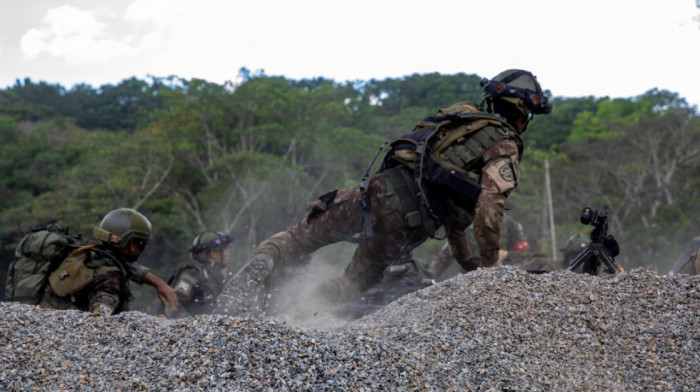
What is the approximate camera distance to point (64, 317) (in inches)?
167

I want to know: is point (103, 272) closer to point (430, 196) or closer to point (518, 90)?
point (430, 196)

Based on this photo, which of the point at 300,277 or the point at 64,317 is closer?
the point at 64,317

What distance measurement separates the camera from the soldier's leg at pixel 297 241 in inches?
236

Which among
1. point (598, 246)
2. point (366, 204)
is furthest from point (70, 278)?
point (598, 246)

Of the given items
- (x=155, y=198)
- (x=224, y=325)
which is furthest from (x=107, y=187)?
(x=224, y=325)

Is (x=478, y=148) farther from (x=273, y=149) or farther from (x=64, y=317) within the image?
(x=273, y=149)

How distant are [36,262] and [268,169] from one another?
2976 cm

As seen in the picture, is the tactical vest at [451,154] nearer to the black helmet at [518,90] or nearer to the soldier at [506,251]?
the black helmet at [518,90]

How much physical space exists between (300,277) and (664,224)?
3054 cm

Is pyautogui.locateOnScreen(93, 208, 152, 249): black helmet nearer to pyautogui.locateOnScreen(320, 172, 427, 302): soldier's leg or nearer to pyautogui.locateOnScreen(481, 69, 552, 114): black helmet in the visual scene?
pyautogui.locateOnScreen(320, 172, 427, 302): soldier's leg

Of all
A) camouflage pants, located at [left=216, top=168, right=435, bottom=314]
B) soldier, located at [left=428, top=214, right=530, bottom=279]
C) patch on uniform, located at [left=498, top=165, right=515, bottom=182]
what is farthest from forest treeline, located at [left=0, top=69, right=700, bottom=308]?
patch on uniform, located at [left=498, top=165, right=515, bottom=182]

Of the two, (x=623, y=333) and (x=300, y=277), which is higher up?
(x=623, y=333)

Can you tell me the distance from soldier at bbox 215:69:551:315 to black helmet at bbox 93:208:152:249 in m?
0.84

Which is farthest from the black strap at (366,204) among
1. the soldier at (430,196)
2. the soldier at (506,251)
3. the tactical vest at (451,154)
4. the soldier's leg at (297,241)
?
the soldier at (506,251)
